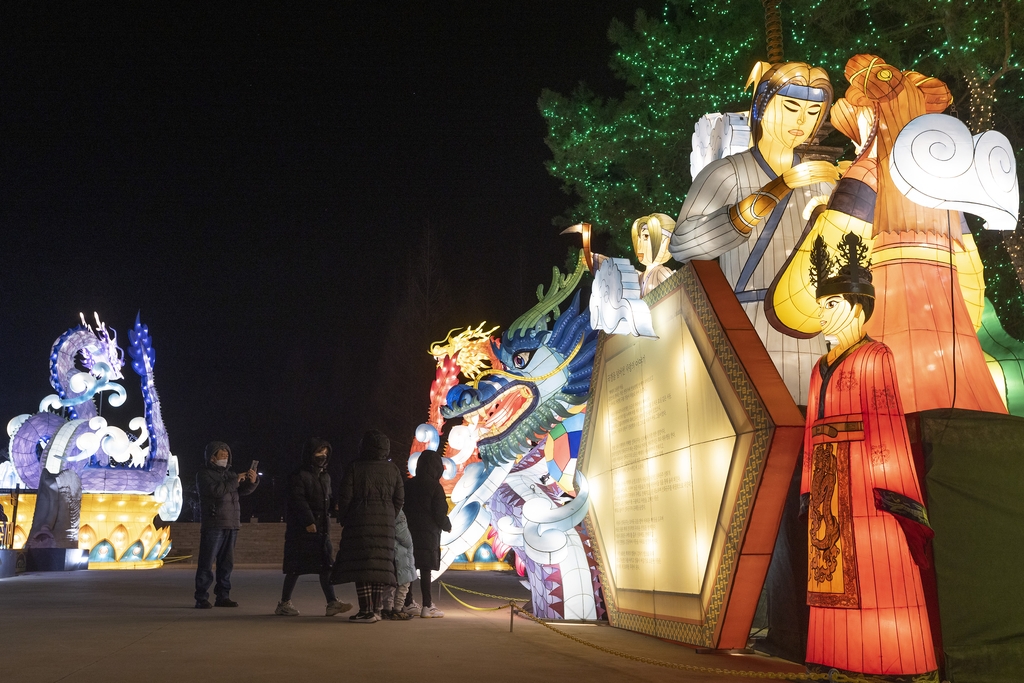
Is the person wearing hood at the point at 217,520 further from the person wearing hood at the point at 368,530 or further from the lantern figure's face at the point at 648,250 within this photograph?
the lantern figure's face at the point at 648,250

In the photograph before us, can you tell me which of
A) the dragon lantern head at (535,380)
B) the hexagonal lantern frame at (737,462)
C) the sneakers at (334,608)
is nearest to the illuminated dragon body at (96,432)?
the dragon lantern head at (535,380)

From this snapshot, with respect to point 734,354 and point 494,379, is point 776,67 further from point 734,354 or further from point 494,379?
point 494,379

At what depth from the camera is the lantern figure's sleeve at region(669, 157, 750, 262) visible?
645 cm

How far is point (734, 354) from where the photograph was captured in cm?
573

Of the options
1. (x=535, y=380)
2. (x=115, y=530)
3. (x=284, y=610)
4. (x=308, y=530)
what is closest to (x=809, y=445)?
(x=308, y=530)

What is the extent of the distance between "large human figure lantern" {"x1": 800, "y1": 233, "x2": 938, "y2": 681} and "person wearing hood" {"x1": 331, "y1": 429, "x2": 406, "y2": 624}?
406cm

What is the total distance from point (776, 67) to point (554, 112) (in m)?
10.2

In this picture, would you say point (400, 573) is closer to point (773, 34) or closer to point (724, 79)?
point (773, 34)

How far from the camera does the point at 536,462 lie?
1121cm

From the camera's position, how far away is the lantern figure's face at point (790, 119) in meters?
6.68

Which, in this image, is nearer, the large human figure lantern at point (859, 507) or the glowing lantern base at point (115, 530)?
the large human figure lantern at point (859, 507)

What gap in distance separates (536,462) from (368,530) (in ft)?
11.8

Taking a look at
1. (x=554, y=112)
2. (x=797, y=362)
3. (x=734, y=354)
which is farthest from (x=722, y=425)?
(x=554, y=112)

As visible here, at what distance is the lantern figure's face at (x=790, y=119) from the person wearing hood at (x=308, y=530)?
485 cm
